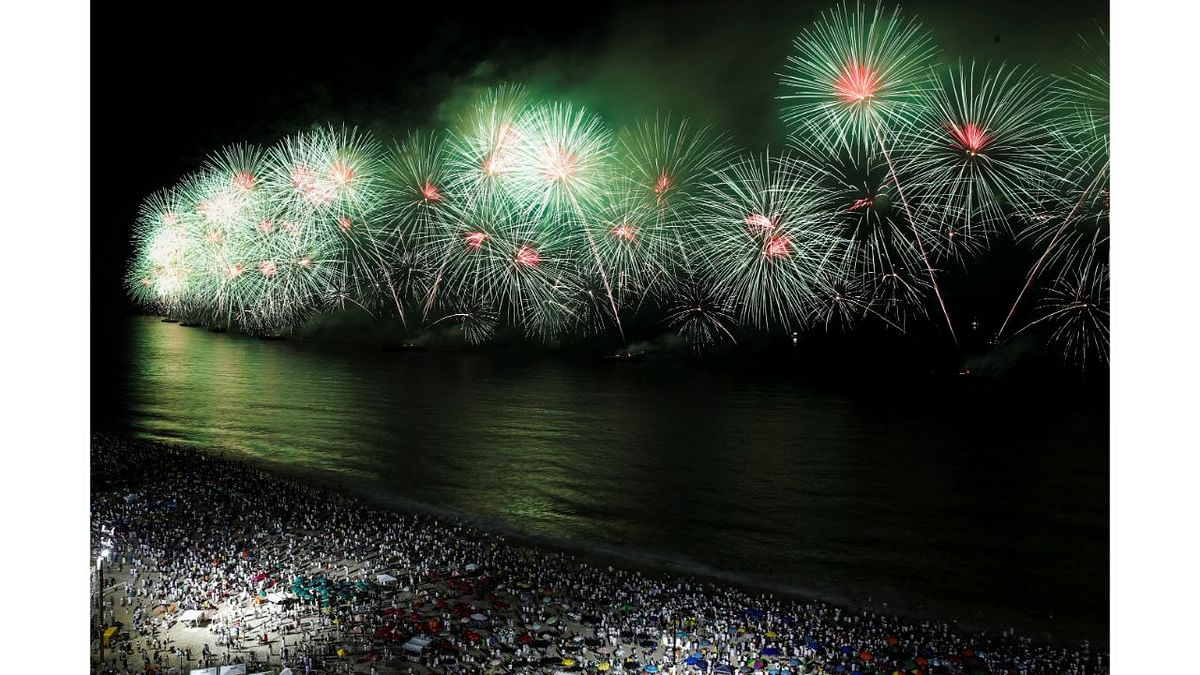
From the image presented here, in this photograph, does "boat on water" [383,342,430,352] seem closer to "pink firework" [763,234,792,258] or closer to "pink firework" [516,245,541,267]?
"pink firework" [516,245,541,267]

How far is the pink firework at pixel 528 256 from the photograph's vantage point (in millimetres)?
21328

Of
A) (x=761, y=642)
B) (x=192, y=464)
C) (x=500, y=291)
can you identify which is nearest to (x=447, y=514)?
(x=192, y=464)

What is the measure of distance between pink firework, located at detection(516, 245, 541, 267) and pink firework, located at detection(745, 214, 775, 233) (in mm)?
6694

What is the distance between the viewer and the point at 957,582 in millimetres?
10289

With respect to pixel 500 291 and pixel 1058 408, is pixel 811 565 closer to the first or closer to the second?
pixel 1058 408

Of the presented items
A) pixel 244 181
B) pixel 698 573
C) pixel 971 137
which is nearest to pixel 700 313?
pixel 971 137

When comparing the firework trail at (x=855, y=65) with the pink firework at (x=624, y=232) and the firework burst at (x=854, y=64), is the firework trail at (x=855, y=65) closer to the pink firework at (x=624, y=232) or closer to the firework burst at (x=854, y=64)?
the firework burst at (x=854, y=64)

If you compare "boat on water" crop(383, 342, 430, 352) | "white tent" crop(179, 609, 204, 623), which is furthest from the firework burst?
"boat on water" crop(383, 342, 430, 352)

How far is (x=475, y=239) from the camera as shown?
22.0 metres

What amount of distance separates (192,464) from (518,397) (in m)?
13.5

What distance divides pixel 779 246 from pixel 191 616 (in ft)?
41.7

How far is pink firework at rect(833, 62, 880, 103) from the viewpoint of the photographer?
40.9ft

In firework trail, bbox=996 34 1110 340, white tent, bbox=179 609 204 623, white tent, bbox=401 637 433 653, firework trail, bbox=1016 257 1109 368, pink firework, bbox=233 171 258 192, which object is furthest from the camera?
pink firework, bbox=233 171 258 192
